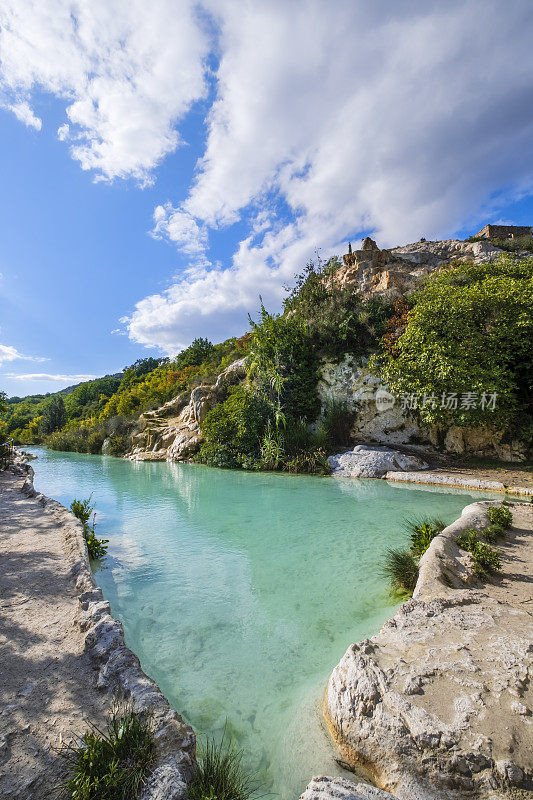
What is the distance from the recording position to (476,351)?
9859mm

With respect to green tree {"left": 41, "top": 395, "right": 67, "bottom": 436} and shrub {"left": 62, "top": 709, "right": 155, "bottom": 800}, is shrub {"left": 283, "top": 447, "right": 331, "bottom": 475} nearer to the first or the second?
shrub {"left": 62, "top": 709, "right": 155, "bottom": 800}

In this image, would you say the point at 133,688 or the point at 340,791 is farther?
the point at 133,688

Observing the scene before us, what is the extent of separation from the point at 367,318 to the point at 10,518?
41.1 ft

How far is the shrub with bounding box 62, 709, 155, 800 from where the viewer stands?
1311 millimetres

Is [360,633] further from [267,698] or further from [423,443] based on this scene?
[423,443]

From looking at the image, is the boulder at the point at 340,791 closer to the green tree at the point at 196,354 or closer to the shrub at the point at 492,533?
the shrub at the point at 492,533

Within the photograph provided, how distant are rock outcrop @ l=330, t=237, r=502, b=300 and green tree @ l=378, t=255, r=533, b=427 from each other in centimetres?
389

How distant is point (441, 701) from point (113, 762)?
1598mm

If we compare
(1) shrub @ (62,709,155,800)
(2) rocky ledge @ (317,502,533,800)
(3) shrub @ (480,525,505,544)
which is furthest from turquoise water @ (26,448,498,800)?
(3) shrub @ (480,525,505,544)

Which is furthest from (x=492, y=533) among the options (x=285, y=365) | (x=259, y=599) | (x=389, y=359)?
(x=285, y=365)

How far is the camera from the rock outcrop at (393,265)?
586 inches

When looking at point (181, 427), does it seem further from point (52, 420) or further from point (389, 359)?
point (52, 420)

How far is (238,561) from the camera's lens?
14.7ft

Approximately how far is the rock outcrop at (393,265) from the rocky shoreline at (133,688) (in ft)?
46.6
